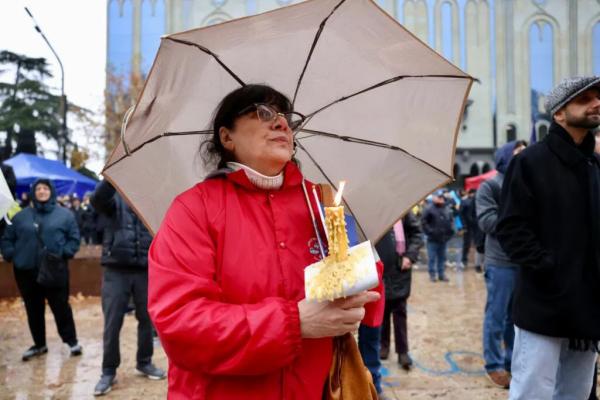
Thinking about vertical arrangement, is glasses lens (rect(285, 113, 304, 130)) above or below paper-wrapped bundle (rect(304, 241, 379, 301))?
above

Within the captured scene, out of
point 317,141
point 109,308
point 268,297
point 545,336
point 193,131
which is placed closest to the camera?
point 268,297

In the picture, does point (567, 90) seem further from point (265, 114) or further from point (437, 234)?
point (437, 234)

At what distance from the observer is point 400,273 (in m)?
4.89

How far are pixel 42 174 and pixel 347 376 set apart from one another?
650 inches

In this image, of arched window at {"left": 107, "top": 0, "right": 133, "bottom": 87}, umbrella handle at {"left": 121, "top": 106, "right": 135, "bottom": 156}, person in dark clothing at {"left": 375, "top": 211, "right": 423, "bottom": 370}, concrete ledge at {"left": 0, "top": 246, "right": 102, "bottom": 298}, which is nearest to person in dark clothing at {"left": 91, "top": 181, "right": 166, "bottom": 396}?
person in dark clothing at {"left": 375, "top": 211, "right": 423, "bottom": 370}

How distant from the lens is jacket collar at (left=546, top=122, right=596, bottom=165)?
282cm

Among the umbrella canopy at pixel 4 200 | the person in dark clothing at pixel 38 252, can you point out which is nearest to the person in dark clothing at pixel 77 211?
the person in dark clothing at pixel 38 252

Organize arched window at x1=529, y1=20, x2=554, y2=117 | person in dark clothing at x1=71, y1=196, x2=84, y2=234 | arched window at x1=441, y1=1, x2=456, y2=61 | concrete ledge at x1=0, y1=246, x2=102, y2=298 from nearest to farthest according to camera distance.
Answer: concrete ledge at x1=0, y1=246, x2=102, y2=298 < person in dark clothing at x1=71, y1=196, x2=84, y2=234 < arched window at x1=529, y1=20, x2=554, y2=117 < arched window at x1=441, y1=1, x2=456, y2=61

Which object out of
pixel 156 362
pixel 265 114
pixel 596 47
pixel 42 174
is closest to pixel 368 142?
pixel 265 114

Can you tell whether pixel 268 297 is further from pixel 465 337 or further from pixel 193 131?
pixel 465 337

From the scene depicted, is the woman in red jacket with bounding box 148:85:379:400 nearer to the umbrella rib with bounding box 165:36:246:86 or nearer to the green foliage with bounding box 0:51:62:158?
the umbrella rib with bounding box 165:36:246:86

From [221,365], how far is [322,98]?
50.7 inches

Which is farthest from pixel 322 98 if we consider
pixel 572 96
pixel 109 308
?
pixel 109 308

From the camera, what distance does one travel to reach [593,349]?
277 centimetres
